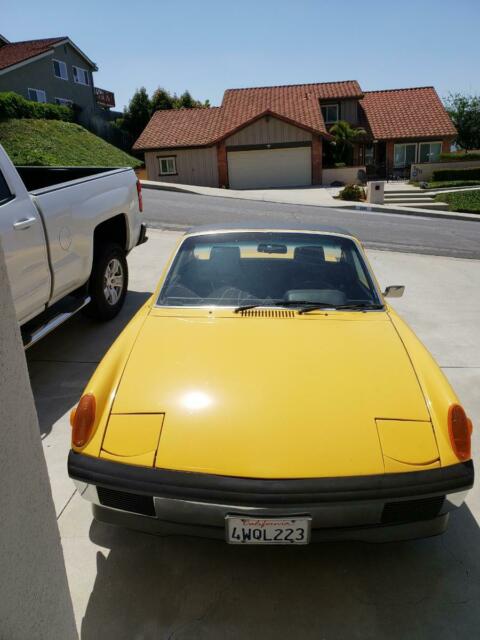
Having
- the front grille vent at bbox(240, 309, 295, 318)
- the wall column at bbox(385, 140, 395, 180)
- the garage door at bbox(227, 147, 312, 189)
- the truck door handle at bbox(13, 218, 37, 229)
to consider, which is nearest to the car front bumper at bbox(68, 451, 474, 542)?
the front grille vent at bbox(240, 309, 295, 318)

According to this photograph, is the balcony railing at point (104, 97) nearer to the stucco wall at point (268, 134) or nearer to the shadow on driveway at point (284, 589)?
the stucco wall at point (268, 134)

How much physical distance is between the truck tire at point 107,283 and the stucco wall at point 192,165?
89.6ft

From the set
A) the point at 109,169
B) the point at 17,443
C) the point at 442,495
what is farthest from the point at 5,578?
the point at 109,169

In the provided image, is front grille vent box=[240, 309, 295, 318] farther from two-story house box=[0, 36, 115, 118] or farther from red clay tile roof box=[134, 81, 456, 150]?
two-story house box=[0, 36, 115, 118]

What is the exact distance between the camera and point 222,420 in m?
2.47

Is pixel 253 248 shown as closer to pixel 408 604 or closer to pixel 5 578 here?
pixel 408 604

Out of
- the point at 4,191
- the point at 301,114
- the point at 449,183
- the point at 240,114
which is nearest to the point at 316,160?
the point at 301,114

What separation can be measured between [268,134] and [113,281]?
Answer: 27715mm

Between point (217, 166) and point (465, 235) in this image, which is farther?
point (217, 166)

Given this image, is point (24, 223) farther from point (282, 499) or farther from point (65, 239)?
point (282, 499)

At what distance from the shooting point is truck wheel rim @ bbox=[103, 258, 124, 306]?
601 centimetres

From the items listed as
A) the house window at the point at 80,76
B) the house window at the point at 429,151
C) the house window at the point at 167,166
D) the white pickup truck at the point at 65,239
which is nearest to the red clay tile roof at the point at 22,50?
the house window at the point at 80,76

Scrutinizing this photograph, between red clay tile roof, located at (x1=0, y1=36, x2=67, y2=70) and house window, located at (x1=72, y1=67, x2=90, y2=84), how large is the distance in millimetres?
2886

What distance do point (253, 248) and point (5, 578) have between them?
301 centimetres
